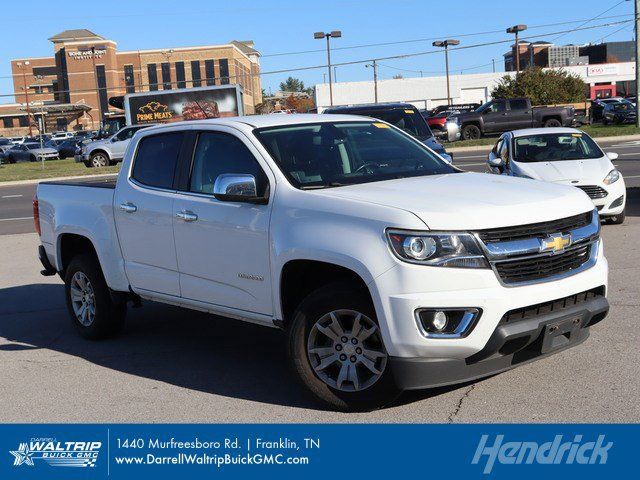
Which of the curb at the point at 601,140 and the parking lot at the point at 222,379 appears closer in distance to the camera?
the parking lot at the point at 222,379

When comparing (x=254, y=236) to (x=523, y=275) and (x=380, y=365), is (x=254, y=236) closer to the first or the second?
(x=380, y=365)

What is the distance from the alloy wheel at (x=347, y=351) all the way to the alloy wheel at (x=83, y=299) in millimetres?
2909

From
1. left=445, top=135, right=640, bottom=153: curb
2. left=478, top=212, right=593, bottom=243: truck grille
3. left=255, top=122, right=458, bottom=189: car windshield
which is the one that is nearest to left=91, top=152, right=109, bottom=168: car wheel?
left=445, top=135, right=640, bottom=153: curb

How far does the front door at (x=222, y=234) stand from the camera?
17.9 ft

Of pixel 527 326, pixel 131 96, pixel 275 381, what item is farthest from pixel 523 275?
pixel 131 96

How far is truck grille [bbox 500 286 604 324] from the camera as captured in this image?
4.68 meters

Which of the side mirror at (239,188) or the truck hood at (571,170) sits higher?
the side mirror at (239,188)

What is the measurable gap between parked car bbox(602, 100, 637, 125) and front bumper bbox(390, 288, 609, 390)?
40.6 m

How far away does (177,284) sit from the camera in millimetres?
6176

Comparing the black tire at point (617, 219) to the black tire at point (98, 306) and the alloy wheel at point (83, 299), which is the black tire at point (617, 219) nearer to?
the black tire at point (98, 306)

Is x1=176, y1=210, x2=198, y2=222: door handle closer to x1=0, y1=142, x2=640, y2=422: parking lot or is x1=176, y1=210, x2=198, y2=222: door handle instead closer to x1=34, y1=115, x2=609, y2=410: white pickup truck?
x1=34, y1=115, x2=609, y2=410: white pickup truck

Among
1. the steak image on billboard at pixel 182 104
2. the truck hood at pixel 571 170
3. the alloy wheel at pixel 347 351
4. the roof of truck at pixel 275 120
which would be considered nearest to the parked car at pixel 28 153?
the steak image on billboard at pixel 182 104

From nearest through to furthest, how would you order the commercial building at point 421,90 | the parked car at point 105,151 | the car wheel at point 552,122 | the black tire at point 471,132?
the parked car at point 105,151 → the car wheel at point 552,122 → the black tire at point 471,132 → the commercial building at point 421,90

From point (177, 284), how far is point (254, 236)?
1.04 m
